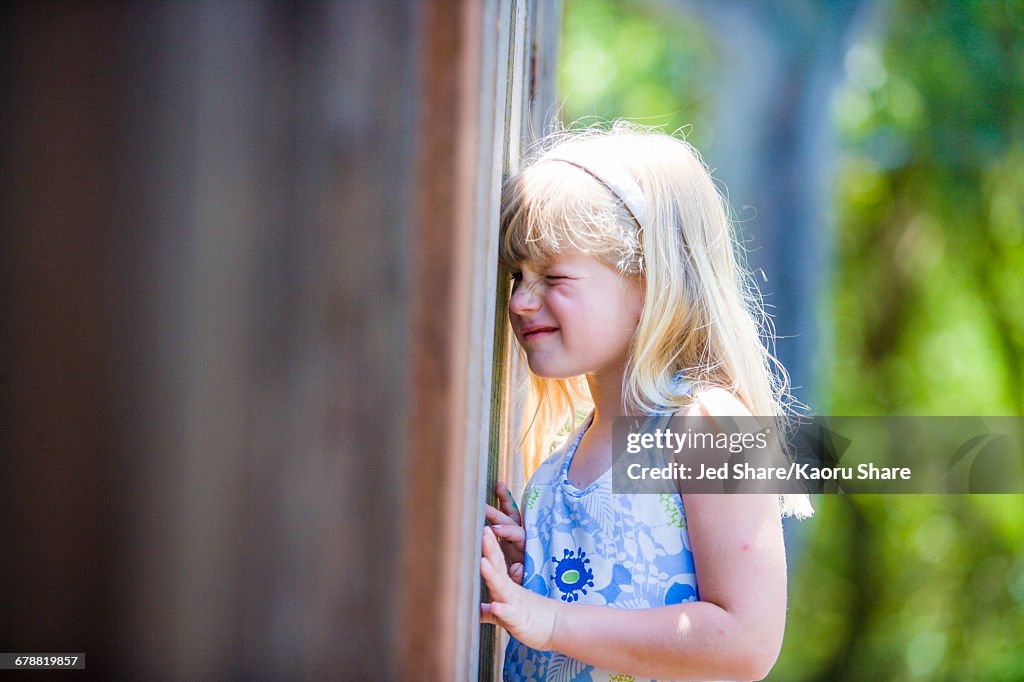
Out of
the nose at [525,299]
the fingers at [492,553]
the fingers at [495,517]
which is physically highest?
the nose at [525,299]

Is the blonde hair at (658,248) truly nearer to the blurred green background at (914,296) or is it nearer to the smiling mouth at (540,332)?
the smiling mouth at (540,332)

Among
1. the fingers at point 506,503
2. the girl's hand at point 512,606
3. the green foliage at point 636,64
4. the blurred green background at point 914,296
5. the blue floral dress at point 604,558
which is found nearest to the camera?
the girl's hand at point 512,606

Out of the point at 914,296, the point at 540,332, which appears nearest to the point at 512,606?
the point at 540,332

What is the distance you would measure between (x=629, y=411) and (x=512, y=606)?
10.3 inches

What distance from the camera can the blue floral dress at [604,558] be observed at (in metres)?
0.87

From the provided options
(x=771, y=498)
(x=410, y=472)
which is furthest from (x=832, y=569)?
(x=410, y=472)

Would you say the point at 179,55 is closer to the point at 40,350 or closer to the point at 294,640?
the point at 40,350

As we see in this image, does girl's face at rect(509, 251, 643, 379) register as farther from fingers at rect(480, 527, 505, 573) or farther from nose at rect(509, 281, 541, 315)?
fingers at rect(480, 527, 505, 573)

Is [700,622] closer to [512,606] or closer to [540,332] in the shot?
[512,606]

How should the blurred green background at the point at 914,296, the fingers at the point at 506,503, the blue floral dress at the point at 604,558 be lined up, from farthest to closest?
the blurred green background at the point at 914,296 < the fingers at the point at 506,503 < the blue floral dress at the point at 604,558

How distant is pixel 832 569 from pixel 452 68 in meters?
4.78

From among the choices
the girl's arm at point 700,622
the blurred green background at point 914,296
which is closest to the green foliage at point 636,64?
the blurred green background at point 914,296

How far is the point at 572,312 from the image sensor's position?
90cm

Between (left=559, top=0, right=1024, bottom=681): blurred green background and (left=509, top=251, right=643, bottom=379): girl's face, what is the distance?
92.6 inches
